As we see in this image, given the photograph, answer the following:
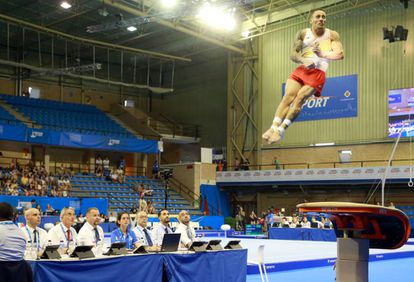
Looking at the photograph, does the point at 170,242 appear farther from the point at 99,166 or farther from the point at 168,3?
the point at 99,166

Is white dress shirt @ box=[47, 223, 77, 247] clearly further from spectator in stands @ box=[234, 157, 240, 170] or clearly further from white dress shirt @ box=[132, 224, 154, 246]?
spectator in stands @ box=[234, 157, 240, 170]

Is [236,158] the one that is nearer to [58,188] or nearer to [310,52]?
[58,188]

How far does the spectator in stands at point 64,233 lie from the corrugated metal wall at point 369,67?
2284 centimetres

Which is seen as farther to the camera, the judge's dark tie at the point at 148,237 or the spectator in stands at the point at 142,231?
the judge's dark tie at the point at 148,237

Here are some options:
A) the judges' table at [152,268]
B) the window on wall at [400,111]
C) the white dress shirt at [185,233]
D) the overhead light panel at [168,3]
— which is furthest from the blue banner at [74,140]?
the judges' table at [152,268]

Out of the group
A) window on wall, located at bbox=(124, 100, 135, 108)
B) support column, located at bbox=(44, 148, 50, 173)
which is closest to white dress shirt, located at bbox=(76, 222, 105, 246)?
support column, located at bbox=(44, 148, 50, 173)

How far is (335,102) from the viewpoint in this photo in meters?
28.2

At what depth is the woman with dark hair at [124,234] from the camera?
29.5 ft

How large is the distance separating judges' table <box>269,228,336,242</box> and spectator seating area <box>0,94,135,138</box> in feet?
44.6

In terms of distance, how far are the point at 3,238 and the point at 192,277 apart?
14.1 ft

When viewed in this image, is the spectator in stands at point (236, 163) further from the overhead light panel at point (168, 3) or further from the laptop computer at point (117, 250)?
the laptop computer at point (117, 250)

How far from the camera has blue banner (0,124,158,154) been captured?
27.4 metres

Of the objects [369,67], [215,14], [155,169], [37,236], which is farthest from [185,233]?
[155,169]

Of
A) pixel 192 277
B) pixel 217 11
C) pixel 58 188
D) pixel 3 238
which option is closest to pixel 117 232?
pixel 192 277
